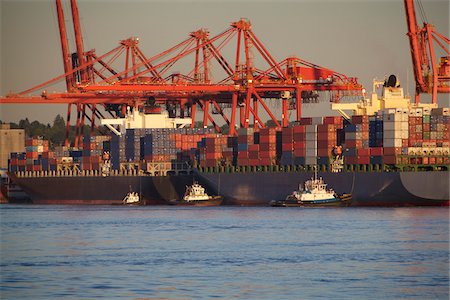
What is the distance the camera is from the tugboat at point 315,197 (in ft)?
324

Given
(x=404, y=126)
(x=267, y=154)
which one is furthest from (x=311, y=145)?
(x=404, y=126)

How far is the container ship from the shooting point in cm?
9894

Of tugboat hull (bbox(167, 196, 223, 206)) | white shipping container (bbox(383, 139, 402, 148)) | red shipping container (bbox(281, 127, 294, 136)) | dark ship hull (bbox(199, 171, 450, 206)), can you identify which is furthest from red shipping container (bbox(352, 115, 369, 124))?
tugboat hull (bbox(167, 196, 223, 206))

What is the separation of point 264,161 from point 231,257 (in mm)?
53582

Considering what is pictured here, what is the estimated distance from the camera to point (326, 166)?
106000mm

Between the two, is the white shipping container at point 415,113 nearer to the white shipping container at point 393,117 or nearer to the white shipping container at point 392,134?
the white shipping container at point 393,117

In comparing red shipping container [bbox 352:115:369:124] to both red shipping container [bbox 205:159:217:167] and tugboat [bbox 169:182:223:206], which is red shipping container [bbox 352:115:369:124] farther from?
red shipping container [bbox 205:159:217:167]

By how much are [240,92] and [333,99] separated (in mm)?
8827

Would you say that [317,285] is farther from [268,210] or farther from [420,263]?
[268,210]

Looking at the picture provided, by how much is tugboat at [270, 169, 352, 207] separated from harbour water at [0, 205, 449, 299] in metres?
10.7

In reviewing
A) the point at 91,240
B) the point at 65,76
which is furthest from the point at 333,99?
the point at 91,240

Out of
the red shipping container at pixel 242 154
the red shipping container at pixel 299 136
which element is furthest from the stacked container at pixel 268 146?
the red shipping container at pixel 299 136

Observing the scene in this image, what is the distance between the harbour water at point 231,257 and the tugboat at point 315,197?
10.7m

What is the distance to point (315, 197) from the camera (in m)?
98.8
